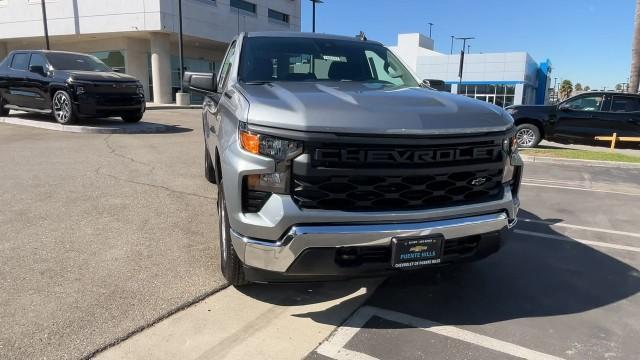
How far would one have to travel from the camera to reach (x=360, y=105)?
285 cm

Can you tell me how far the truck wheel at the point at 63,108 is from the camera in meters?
11.0

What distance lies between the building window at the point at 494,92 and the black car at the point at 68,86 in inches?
1582

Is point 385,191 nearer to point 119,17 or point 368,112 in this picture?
point 368,112

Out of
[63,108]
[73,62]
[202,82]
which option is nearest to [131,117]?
[63,108]

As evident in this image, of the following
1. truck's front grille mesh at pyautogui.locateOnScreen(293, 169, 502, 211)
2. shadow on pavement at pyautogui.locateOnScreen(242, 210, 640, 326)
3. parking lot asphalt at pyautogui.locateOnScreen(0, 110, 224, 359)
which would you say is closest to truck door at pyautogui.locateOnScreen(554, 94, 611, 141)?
shadow on pavement at pyautogui.locateOnScreen(242, 210, 640, 326)

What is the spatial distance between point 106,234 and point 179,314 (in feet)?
5.55

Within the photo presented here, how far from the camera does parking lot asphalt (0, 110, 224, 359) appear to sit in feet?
9.59

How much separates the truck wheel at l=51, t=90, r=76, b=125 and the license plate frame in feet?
34.2

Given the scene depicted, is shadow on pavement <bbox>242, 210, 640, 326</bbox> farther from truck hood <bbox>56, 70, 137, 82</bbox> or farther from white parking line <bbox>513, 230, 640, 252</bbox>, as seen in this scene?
truck hood <bbox>56, 70, 137, 82</bbox>

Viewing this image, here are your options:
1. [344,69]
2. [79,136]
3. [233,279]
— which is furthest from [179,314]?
[79,136]

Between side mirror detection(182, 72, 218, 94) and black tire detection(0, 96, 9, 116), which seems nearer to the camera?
side mirror detection(182, 72, 218, 94)

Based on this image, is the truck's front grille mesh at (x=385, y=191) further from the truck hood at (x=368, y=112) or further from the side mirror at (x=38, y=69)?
the side mirror at (x=38, y=69)

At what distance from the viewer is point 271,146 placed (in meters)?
2.69

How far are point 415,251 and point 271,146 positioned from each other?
1020mm
